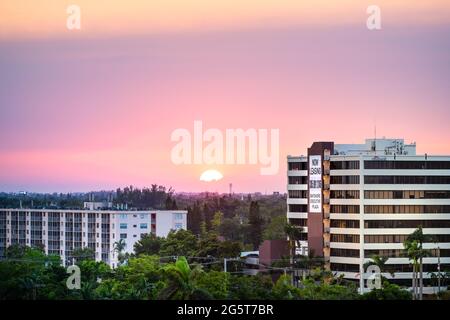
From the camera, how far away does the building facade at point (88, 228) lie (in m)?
56.3

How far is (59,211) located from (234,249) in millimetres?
19436

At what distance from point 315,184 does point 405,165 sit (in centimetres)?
276

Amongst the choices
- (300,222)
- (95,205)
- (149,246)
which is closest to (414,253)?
(300,222)

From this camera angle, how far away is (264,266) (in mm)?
38188

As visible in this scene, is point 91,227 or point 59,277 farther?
point 91,227

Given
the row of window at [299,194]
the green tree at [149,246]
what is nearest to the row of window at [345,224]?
the row of window at [299,194]

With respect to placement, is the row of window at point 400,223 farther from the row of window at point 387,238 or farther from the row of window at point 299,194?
the row of window at point 299,194

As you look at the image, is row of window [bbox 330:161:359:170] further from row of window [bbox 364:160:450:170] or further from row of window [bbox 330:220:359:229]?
row of window [bbox 330:220:359:229]

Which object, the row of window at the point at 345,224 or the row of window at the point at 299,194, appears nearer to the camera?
the row of window at the point at 345,224

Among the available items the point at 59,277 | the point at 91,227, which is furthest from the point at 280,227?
the point at 59,277

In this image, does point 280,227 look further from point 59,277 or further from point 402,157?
point 59,277

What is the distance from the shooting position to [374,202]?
39.1m

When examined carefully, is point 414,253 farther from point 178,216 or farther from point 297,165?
point 178,216

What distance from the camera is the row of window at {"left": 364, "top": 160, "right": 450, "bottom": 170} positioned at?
38.7 metres
